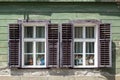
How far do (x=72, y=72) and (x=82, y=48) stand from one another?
0.71 metres

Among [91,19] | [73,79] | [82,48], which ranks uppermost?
[91,19]

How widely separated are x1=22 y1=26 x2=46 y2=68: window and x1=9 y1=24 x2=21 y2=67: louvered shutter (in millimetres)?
285

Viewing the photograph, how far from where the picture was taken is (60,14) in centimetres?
1148

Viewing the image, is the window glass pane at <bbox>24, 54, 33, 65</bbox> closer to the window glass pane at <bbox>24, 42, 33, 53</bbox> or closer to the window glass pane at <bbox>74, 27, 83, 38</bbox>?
the window glass pane at <bbox>24, 42, 33, 53</bbox>

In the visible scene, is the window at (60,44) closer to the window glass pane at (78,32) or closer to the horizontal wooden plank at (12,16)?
the window glass pane at (78,32)

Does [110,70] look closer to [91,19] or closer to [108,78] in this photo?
[108,78]

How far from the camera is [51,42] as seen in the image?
11273 millimetres

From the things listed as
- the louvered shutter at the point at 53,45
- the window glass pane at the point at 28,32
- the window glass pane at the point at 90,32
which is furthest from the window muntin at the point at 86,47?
the window glass pane at the point at 28,32

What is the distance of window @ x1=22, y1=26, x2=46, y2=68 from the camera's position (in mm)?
11523

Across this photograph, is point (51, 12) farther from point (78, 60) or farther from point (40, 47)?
point (78, 60)

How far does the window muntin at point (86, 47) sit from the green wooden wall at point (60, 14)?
38 cm

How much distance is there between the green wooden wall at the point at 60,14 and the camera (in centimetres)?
1142

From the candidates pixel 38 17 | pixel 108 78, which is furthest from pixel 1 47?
pixel 108 78

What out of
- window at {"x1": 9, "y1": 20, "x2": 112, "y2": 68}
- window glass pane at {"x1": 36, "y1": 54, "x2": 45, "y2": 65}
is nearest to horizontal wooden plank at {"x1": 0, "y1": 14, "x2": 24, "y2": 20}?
window at {"x1": 9, "y1": 20, "x2": 112, "y2": 68}
